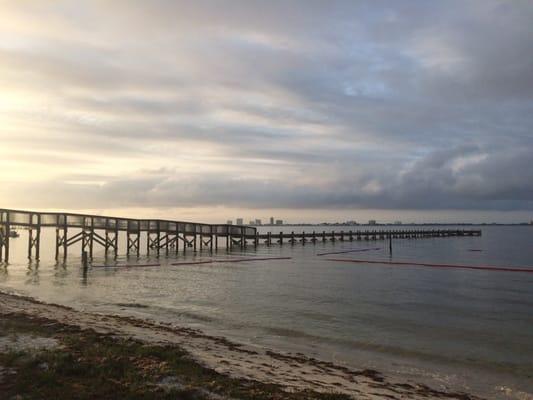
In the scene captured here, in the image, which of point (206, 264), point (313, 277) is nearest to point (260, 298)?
point (313, 277)

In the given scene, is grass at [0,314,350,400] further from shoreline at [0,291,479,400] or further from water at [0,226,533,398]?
water at [0,226,533,398]

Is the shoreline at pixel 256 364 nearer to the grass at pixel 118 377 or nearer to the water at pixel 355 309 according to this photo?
the grass at pixel 118 377

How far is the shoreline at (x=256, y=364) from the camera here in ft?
30.0

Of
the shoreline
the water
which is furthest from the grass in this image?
the water

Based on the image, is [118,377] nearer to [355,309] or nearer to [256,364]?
[256,364]

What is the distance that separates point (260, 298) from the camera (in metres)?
24.1

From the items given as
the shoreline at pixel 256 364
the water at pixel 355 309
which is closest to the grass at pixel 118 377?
the shoreline at pixel 256 364

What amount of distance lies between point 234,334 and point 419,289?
1653 cm

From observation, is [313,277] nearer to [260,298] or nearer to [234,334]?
[260,298]

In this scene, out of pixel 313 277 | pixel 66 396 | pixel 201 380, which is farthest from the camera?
pixel 313 277

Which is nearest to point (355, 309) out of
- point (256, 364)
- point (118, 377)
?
point (256, 364)

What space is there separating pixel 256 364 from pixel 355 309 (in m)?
11.1

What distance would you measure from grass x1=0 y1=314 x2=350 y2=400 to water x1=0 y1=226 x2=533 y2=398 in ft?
15.7

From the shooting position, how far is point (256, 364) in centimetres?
1086
